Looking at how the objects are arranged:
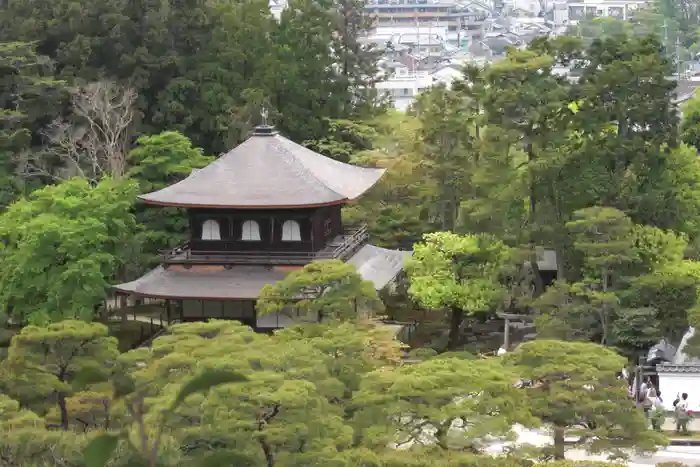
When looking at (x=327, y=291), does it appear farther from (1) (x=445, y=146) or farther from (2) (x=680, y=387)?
(1) (x=445, y=146)

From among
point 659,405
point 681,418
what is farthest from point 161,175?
point 681,418

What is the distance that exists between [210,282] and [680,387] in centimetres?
1177

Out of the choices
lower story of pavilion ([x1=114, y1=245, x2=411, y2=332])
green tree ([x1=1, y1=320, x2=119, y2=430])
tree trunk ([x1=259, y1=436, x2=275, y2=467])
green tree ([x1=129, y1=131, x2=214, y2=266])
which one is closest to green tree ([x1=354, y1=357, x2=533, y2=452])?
tree trunk ([x1=259, y1=436, x2=275, y2=467])

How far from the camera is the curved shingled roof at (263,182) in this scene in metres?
33.2

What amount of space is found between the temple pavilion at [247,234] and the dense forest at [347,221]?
5.66ft

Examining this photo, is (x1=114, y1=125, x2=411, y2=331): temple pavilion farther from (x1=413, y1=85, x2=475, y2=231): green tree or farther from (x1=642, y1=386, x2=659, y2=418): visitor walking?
(x1=642, y1=386, x2=659, y2=418): visitor walking

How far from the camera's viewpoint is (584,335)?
30.1m

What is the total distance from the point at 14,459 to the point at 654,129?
778 inches

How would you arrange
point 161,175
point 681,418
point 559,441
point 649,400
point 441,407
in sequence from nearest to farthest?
point 441,407 < point 559,441 < point 681,418 < point 649,400 < point 161,175

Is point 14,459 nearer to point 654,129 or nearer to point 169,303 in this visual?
point 169,303

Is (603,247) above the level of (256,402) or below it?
above

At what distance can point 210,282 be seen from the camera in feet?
108

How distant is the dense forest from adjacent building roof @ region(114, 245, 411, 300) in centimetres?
107

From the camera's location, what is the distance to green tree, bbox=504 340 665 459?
2194 cm
